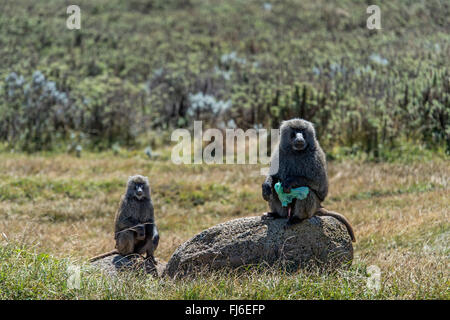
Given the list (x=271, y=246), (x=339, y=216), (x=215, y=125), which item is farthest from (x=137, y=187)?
(x=215, y=125)

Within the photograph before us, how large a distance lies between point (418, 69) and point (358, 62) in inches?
98.0

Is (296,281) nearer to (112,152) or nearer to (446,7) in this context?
(112,152)

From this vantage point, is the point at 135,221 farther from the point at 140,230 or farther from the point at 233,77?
the point at 233,77

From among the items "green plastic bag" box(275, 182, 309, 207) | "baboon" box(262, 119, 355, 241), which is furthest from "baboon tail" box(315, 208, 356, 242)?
"green plastic bag" box(275, 182, 309, 207)

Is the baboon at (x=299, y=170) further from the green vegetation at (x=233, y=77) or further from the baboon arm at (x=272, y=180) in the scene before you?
the green vegetation at (x=233, y=77)

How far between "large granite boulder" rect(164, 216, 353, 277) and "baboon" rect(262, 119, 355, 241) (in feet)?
0.59

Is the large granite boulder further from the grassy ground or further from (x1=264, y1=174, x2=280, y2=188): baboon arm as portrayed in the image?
(x1=264, y1=174, x2=280, y2=188): baboon arm

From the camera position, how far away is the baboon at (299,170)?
6145 mm

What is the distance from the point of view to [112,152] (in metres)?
14.2

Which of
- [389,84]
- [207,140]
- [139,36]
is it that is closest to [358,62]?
[389,84]

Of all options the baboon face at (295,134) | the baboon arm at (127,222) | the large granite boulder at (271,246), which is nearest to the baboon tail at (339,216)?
the large granite boulder at (271,246)

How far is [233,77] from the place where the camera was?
17312mm

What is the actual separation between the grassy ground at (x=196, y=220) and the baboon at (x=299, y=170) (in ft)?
2.54

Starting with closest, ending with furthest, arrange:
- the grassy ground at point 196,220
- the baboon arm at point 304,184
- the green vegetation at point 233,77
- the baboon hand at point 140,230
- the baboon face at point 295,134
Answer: the grassy ground at point 196,220 → the baboon arm at point 304,184 → the baboon face at point 295,134 → the baboon hand at point 140,230 → the green vegetation at point 233,77
